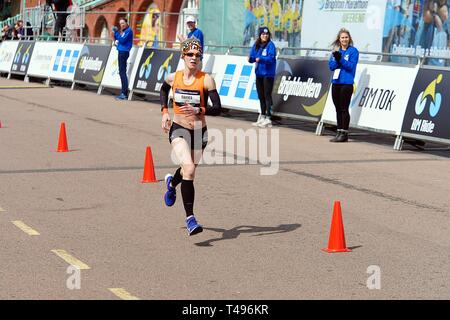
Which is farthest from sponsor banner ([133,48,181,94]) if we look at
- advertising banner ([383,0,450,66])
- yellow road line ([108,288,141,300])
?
yellow road line ([108,288,141,300])

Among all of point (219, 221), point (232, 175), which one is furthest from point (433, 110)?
point (219, 221)

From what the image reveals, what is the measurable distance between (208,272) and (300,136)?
11183 millimetres

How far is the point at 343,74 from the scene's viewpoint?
18.0 meters

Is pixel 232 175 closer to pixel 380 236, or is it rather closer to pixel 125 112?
pixel 380 236

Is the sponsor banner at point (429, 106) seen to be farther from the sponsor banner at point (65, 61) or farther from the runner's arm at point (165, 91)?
the sponsor banner at point (65, 61)

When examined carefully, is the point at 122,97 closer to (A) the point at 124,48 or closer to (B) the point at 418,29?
(A) the point at 124,48

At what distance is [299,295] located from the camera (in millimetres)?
7293

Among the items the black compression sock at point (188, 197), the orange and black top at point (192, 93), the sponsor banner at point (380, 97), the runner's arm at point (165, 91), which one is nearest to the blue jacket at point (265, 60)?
the sponsor banner at point (380, 97)

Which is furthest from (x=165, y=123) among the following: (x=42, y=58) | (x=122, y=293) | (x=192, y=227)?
(x=42, y=58)

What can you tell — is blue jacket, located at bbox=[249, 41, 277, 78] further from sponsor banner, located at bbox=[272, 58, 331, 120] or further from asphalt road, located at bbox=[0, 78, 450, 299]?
asphalt road, located at bbox=[0, 78, 450, 299]

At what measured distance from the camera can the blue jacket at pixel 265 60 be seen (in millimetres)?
20328

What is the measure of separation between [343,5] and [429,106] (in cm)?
987

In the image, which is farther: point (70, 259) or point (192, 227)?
point (192, 227)

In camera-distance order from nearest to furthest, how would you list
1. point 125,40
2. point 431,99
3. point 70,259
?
point 70,259, point 431,99, point 125,40
